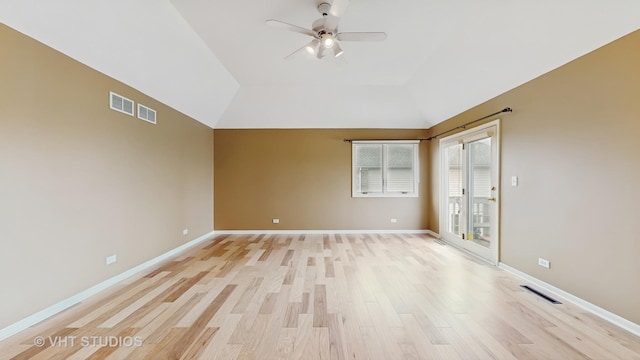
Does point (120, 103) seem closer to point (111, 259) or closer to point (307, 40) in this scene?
point (111, 259)

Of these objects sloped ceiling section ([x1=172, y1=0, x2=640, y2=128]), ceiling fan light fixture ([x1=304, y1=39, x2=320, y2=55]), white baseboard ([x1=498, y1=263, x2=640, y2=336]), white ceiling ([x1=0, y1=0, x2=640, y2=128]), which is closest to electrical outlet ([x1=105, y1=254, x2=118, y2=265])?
white ceiling ([x1=0, y1=0, x2=640, y2=128])

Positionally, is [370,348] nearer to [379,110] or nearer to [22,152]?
[22,152]

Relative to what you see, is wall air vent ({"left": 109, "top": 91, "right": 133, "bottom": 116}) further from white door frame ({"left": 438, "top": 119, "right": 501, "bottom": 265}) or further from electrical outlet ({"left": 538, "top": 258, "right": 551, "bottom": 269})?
electrical outlet ({"left": 538, "top": 258, "right": 551, "bottom": 269})

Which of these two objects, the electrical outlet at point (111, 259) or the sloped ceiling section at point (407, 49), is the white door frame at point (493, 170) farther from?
the electrical outlet at point (111, 259)

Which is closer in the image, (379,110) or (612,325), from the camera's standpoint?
(612,325)

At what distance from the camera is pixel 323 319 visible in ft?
7.80

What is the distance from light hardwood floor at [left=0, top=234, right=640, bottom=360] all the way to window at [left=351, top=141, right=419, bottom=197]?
2573mm

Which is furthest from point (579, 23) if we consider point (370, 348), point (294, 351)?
point (294, 351)

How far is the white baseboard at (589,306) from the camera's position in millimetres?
2213

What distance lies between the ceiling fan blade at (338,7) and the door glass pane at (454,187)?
3.63 metres

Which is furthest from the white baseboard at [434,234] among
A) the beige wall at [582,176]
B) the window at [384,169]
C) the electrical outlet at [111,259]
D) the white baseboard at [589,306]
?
the electrical outlet at [111,259]

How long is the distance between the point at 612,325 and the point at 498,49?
3005 mm

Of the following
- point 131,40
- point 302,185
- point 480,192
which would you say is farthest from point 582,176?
point 131,40

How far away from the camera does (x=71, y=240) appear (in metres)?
2.67
